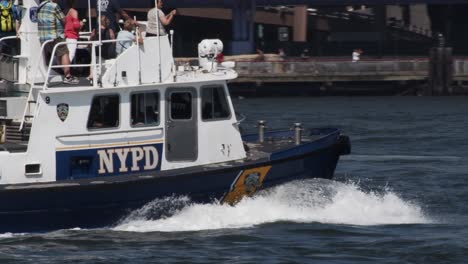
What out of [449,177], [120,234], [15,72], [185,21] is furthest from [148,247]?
[185,21]

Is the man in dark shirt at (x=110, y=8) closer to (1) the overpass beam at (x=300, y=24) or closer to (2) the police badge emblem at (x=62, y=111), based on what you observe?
(2) the police badge emblem at (x=62, y=111)

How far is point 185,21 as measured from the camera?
65500 millimetres

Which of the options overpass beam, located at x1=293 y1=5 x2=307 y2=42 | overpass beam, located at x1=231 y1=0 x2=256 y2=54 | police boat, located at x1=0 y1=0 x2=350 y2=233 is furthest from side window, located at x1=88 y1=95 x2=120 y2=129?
overpass beam, located at x1=293 y1=5 x2=307 y2=42

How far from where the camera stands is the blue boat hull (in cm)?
1742

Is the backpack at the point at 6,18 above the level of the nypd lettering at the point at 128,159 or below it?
above

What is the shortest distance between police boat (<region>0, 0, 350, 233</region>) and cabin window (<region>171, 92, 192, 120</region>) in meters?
0.01

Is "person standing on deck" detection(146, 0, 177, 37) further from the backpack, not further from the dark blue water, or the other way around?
the dark blue water

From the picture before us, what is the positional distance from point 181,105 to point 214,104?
556 mm

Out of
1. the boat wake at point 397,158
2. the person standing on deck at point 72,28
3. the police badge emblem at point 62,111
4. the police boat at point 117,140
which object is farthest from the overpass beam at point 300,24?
the police badge emblem at point 62,111

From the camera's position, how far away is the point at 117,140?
1798 centimetres

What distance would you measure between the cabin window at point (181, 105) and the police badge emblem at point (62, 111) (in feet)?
5.13

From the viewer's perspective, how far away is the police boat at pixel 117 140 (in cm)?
1758

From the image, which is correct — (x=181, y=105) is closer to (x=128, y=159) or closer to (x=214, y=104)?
(x=214, y=104)

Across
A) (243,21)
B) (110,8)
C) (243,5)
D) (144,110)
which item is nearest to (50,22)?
(110,8)
